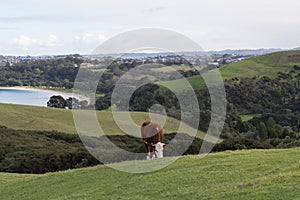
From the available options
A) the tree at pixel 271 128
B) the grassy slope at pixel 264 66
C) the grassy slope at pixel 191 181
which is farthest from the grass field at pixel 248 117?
the grassy slope at pixel 191 181

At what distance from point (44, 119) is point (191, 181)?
220 feet

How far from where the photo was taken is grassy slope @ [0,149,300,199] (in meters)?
13.9

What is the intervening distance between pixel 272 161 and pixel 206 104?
7066cm

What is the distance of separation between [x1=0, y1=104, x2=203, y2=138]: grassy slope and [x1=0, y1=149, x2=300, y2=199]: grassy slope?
1781 inches

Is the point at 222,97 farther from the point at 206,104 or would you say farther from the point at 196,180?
the point at 196,180

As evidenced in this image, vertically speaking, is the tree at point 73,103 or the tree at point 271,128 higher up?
the tree at point 73,103

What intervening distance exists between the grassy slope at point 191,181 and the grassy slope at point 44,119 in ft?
148

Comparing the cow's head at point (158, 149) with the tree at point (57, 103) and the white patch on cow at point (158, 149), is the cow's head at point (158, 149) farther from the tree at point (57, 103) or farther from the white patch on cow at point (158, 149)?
the tree at point (57, 103)

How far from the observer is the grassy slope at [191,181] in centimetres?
1391

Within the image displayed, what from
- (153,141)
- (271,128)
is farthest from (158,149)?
(271,128)

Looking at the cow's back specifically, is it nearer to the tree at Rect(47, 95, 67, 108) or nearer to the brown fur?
the brown fur

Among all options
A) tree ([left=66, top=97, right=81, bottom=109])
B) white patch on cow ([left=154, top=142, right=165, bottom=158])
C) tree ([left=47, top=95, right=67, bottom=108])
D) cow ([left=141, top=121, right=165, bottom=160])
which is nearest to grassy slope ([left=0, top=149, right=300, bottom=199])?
white patch on cow ([left=154, top=142, right=165, bottom=158])

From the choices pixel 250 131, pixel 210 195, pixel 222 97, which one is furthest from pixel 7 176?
pixel 222 97

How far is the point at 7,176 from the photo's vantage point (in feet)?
83.7
